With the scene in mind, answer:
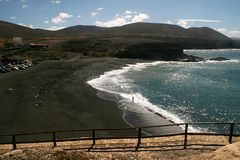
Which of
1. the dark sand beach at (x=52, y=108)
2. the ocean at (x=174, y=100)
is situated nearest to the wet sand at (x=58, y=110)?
the dark sand beach at (x=52, y=108)

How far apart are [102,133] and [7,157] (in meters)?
17.3

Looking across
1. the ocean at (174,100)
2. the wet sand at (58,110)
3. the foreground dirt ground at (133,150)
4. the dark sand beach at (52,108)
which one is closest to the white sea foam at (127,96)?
the ocean at (174,100)

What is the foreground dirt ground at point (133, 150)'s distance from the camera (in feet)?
47.8

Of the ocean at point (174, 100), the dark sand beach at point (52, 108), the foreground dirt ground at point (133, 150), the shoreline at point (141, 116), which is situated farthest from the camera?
the ocean at point (174, 100)

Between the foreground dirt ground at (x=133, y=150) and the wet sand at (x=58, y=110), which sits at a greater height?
the foreground dirt ground at (x=133, y=150)

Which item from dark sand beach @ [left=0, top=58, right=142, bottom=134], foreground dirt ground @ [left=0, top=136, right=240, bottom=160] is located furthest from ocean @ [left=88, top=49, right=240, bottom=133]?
foreground dirt ground @ [left=0, top=136, right=240, bottom=160]

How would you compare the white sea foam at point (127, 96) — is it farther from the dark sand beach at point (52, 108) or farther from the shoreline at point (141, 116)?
the dark sand beach at point (52, 108)

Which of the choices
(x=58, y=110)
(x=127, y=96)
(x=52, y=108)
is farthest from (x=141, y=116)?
(x=127, y=96)

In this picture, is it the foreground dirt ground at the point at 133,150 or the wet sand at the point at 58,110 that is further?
the wet sand at the point at 58,110

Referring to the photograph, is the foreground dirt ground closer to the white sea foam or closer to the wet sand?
the wet sand

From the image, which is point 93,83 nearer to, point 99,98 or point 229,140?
point 99,98

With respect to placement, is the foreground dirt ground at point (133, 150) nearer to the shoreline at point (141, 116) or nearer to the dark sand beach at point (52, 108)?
the shoreline at point (141, 116)

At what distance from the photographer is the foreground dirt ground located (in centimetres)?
1458

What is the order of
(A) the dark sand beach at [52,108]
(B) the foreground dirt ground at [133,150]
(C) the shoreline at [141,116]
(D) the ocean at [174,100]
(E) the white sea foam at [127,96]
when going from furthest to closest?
(E) the white sea foam at [127,96] → (D) the ocean at [174,100] → (A) the dark sand beach at [52,108] → (C) the shoreline at [141,116] → (B) the foreground dirt ground at [133,150]
